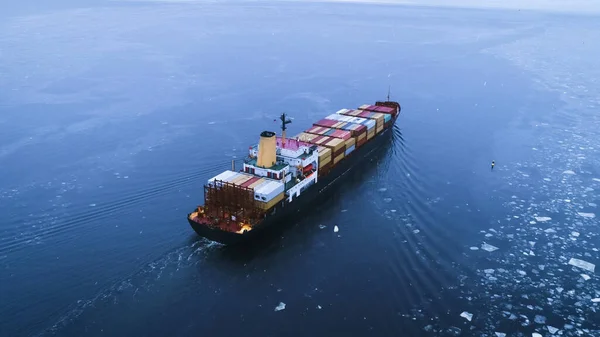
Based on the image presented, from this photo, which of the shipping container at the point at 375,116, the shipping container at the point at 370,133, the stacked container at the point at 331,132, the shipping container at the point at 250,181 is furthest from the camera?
the shipping container at the point at 375,116

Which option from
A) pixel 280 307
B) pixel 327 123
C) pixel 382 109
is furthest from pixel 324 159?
pixel 382 109

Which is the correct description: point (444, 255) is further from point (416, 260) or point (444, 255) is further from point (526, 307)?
point (526, 307)

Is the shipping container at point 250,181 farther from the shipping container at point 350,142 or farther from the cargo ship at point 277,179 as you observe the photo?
the shipping container at point 350,142

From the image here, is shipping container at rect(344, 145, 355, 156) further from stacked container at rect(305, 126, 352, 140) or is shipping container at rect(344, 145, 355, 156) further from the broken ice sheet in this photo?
the broken ice sheet

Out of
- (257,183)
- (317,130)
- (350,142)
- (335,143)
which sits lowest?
(257,183)

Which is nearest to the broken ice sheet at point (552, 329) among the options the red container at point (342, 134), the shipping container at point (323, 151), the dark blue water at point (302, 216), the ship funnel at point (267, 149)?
the dark blue water at point (302, 216)

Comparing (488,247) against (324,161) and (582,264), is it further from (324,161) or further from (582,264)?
(324,161)
